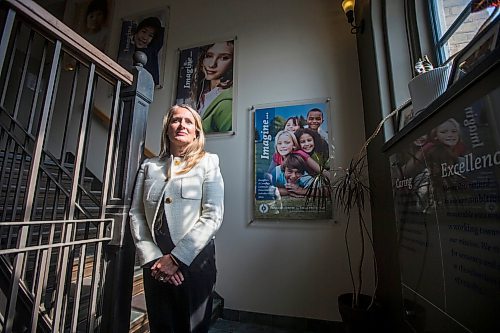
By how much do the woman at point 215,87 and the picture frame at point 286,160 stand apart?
Result: 391 mm

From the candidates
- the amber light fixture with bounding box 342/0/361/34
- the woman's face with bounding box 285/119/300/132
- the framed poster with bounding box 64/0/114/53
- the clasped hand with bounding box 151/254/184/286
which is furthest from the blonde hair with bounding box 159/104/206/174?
the framed poster with bounding box 64/0/114/53

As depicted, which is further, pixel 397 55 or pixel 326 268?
pixel 326 268

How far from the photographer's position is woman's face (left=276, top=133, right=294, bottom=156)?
7.00ft

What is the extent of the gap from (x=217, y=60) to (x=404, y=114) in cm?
191

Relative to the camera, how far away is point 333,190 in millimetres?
1959

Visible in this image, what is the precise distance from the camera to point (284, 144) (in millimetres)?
2156

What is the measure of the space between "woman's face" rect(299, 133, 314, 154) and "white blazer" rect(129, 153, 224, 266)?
4.03 feet

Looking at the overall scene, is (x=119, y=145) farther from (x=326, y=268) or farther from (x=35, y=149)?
(x=326, y=268)

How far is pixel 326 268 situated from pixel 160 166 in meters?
1.54

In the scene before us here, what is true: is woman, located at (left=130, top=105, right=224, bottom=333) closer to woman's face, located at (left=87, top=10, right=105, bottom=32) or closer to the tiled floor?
the tiled floor

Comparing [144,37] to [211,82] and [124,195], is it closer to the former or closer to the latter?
[211,82]

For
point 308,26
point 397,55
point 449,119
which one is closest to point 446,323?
point 449,119

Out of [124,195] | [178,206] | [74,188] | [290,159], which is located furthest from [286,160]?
[74,188]

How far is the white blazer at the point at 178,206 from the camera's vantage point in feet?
2.97
